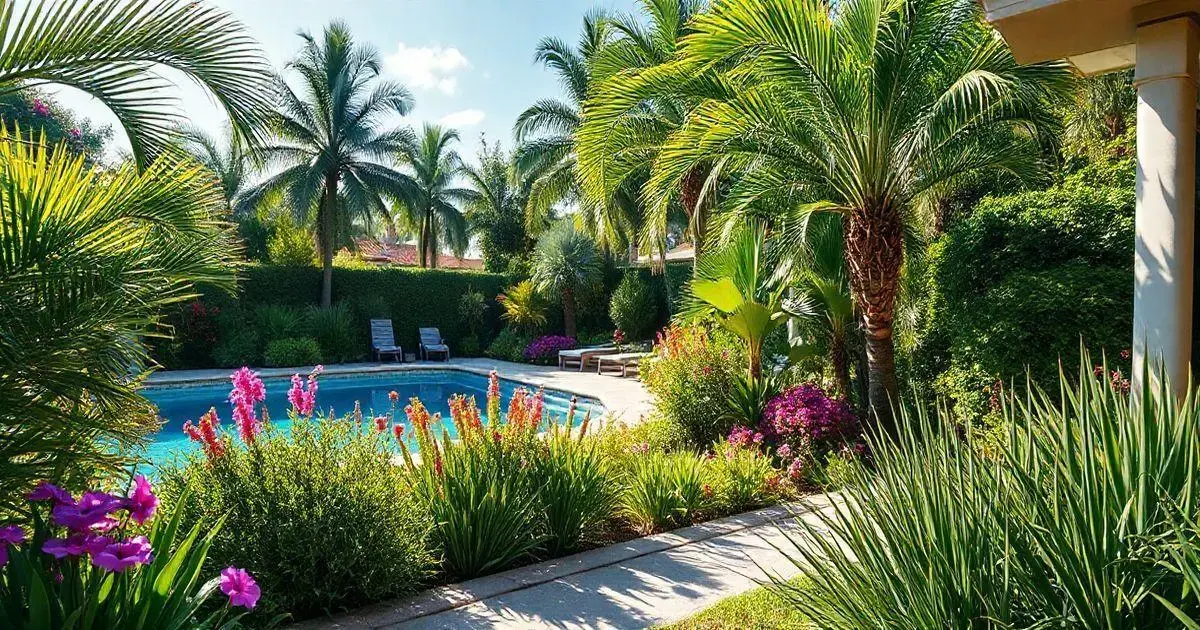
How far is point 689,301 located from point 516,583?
5318mm

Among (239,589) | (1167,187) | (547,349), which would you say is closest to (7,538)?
(239,589)

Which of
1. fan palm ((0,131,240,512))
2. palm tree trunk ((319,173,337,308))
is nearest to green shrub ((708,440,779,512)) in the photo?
fan palm ((0,131,240,512))

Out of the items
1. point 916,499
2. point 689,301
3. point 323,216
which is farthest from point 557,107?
point 916,499

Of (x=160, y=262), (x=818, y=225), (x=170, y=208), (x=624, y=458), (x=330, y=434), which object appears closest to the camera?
(x=160, y=262)

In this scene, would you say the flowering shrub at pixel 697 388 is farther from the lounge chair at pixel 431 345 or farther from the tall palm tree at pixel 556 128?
the lounge chair at pixel 431 345

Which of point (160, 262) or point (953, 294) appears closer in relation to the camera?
point (160, 262)

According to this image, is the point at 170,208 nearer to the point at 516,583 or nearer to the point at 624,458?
the point at 516,583

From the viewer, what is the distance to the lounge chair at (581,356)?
1795cm

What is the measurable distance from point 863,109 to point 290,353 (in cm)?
1495

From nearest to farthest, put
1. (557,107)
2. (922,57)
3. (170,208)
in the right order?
1. (170,208)
2. (922,57)
3. (557,107)

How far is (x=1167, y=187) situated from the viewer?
13.1 feet

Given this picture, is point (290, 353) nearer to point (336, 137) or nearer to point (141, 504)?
point (336, 137)

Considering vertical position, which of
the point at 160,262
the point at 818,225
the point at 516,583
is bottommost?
the point at 516,583

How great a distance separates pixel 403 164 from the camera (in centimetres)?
2264
